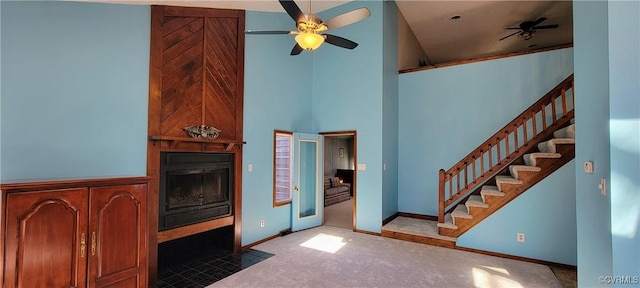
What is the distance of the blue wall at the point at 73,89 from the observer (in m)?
2.38

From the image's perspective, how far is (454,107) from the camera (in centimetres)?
554

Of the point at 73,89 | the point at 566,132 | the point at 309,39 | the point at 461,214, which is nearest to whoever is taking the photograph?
the point at 309,39

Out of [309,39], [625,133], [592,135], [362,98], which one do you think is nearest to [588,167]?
[592,135]

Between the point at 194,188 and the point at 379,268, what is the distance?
8.89 feet

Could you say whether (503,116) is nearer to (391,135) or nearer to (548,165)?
(548,165)

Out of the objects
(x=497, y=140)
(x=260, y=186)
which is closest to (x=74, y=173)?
(x=260, y=186)

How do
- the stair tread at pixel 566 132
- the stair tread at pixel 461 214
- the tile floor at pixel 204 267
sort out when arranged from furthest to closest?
the stair tread at pixel 461 214 < the stair tread at pixel 566 132 < the tile floor at pixel 204 267

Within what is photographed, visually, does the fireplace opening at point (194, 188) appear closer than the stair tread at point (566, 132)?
Yes

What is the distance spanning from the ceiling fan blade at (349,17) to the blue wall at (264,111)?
2118 millimetres

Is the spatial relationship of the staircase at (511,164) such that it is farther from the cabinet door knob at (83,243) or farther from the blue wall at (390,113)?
the cabinet door knob at (83,243)

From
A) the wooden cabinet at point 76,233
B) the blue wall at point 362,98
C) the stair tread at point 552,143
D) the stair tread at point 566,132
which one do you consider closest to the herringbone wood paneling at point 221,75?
the wooden cabinet at point 76,233

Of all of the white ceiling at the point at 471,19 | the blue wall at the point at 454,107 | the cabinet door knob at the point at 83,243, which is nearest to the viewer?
the cabinet door knob at the point at 83,243

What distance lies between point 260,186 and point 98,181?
2503 mm

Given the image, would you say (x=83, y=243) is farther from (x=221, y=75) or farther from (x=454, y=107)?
(x=454, y=107)
